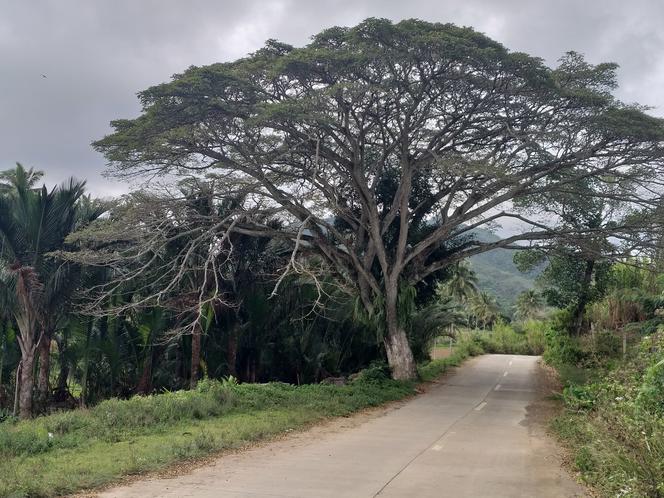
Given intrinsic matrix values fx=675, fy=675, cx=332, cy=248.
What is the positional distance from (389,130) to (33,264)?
10.8 m

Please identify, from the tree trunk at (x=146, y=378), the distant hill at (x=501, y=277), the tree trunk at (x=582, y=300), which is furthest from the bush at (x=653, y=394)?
the distant hill at (x=501, y=277)

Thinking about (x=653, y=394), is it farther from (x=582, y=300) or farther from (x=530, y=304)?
(x=530, y=304)

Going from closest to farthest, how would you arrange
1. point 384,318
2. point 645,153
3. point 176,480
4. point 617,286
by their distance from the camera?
1. point 176,480
2. point 645,153
3. point 384,318
4. point 617,286

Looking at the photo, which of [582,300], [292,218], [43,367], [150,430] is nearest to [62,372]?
[43,367]

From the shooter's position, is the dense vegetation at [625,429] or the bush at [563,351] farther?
the bush at [563,351]

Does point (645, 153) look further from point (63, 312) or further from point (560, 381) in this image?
point (63, 312)

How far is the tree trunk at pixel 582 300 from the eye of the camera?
100ft

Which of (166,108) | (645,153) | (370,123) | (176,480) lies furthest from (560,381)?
(176,480)

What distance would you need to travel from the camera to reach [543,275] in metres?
32.8

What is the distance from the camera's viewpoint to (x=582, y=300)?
32.8 metres

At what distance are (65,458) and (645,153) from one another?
669 inches

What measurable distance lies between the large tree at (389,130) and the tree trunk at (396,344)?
5cm

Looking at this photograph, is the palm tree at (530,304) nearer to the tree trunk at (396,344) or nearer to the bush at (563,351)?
the bush at (563,351)

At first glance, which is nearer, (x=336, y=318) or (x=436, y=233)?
(x=436, y=233)
